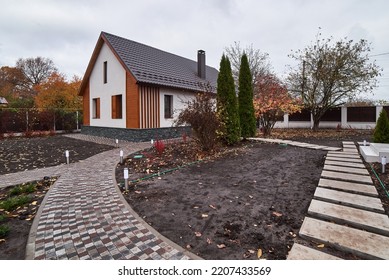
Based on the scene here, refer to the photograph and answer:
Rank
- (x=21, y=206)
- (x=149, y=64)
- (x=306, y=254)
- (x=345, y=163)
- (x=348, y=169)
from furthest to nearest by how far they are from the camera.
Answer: (x=149, y=64)
(x=345, y=163)
(x=348, y=169)
(x=21, y=206)
(x=306, y=254)

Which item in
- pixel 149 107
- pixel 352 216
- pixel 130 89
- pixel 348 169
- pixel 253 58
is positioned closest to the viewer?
pixel 352 216

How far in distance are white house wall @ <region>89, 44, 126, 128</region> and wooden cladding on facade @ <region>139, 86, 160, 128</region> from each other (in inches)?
56.7

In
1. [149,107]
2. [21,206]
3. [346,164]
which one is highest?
[149,107]

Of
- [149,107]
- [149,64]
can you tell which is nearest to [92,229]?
[149,107]

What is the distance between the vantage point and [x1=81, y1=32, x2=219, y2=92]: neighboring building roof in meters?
12.1

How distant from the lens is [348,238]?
241 centimetres

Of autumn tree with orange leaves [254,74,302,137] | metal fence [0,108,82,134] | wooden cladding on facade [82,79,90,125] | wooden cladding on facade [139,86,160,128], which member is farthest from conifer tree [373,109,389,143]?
metal fence [0,108,82,134]

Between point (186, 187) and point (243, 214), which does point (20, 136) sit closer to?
point (186, 187)

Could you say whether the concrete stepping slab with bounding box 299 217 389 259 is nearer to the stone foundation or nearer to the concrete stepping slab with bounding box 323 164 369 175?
the concrete stepping slab with bounding box 323 164 369 175

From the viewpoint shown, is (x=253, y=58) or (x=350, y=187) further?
(x=253, y=58)

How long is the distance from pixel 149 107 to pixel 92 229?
1009 centimetres

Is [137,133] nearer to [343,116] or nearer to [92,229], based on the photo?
[92,229]

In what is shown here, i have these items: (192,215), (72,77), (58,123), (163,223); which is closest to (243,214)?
(192,215)

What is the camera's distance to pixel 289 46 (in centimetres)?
1586
